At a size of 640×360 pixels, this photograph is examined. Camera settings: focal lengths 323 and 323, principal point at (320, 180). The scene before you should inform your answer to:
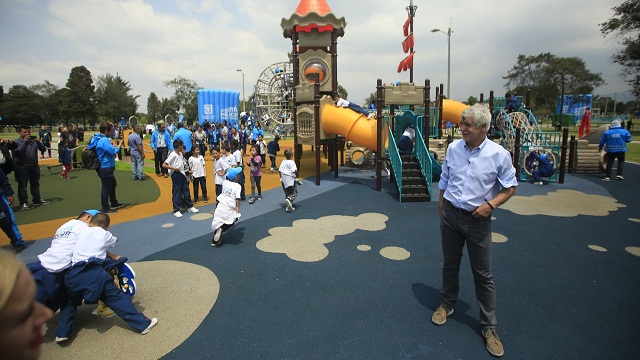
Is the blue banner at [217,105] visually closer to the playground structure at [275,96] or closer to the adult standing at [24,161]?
the playground structure at [275,96]

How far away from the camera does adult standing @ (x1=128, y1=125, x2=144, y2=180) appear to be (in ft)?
36.2

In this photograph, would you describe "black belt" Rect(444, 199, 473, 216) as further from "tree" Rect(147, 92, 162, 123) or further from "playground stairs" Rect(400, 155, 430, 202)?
"tree" Rect(147, 92, 162, 123)

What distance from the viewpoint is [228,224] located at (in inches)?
222

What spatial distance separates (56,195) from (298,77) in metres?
8.82

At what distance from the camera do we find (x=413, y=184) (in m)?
9.11

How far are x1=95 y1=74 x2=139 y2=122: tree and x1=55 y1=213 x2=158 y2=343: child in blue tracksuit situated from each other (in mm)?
60576

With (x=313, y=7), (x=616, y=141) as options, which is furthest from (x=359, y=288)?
(x=313, y=7)

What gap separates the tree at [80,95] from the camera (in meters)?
53.1

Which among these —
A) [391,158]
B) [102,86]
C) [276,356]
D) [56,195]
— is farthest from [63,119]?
[276,356]

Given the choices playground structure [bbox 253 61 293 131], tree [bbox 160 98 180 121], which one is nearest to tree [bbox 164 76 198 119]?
tree [bbox 160 98 180 121]

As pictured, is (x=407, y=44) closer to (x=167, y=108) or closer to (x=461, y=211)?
(x=461, y=211)

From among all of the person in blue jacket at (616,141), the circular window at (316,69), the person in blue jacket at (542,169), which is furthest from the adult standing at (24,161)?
the person in blue jacket at (616,141)

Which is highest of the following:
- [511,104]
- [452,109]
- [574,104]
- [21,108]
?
[21,108]

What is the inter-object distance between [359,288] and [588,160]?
40.7 feet
